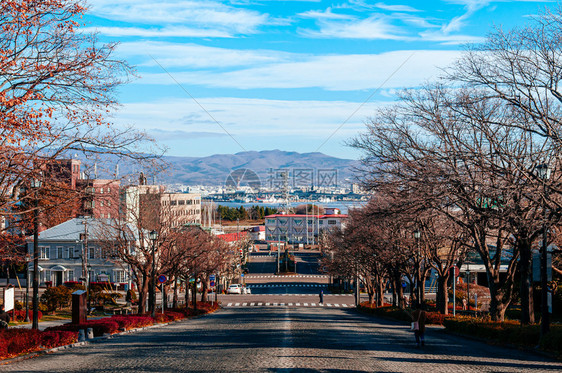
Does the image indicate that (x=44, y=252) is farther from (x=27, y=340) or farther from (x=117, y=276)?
(x=27, y=340)

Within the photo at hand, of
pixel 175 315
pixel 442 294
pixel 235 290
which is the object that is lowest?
pixel 235 290

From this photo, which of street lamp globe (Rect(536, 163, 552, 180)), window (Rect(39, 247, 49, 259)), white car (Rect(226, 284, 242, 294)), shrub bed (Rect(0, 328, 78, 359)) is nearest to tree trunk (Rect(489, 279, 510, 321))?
street lamp globe (Rect(536, 163, 552, 180))

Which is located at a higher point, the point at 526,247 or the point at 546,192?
the point at 546,192

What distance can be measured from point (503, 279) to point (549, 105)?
719cm

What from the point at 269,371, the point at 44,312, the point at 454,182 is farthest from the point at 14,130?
the point at 44,312

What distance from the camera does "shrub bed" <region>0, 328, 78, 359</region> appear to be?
50.3 ft

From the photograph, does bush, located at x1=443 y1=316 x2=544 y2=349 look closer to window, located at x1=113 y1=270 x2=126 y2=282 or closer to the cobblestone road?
the cobblestone road

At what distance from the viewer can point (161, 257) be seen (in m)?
39.5

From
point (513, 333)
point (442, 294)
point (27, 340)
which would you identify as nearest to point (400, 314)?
point (442, 294)

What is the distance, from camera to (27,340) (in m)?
16.2

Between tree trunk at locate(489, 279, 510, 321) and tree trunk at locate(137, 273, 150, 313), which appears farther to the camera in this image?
tree trunk at locate(137, 273, 150, 313)

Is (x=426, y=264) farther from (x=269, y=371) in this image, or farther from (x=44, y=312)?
(x=44, y=312)

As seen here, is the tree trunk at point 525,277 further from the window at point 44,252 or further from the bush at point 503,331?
the window at point 44,252

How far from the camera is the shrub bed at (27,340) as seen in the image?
1533cm
